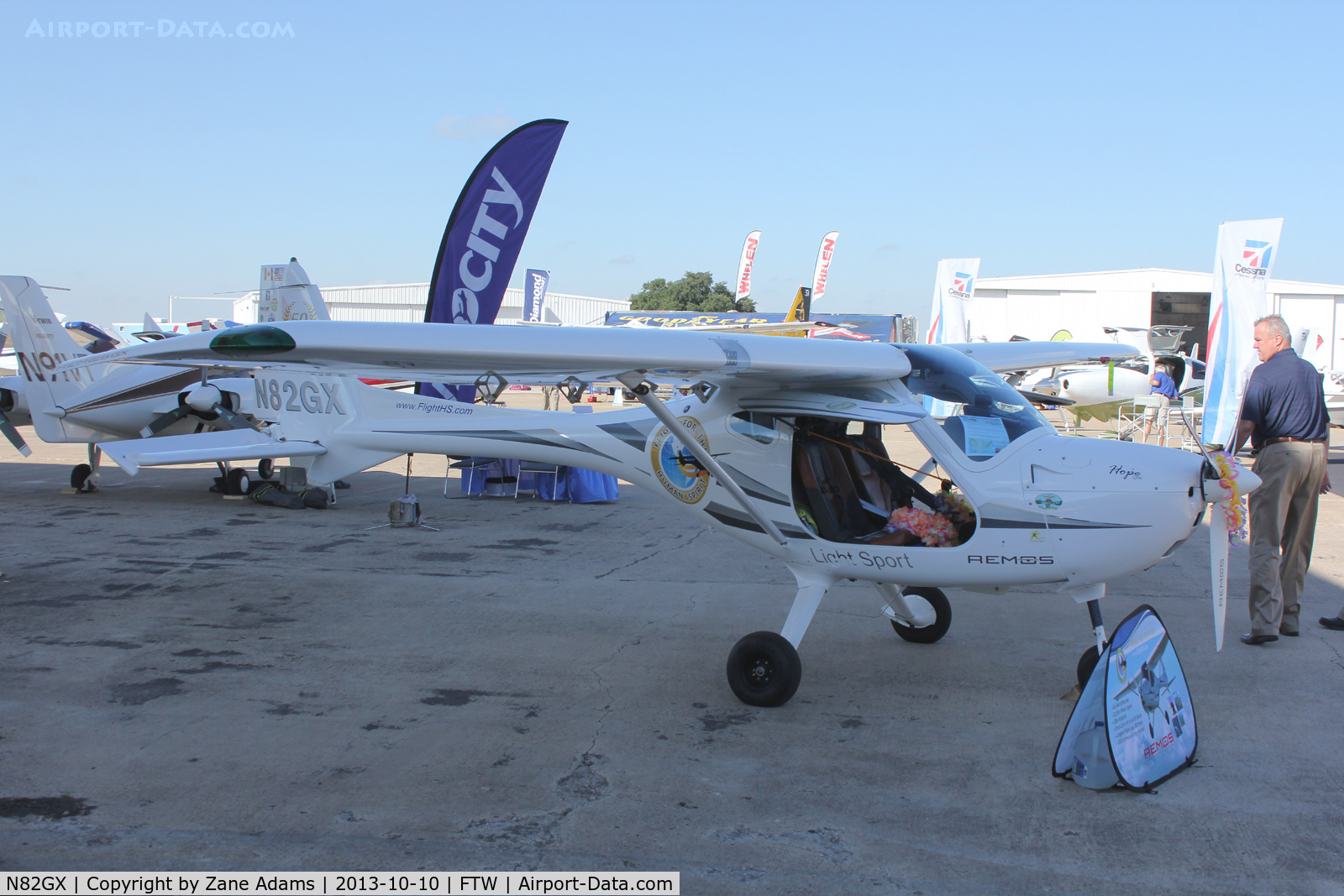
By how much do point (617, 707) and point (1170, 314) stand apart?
50.6m

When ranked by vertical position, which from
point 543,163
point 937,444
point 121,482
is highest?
point 543,163

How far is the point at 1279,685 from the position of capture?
198 inches

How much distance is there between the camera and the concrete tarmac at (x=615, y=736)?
126 inches

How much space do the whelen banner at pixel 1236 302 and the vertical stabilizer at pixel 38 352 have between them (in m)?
15.4

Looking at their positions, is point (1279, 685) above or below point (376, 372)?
below

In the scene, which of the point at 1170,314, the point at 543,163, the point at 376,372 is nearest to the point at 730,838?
the point at 376,372

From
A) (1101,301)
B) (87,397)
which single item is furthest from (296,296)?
(1101,301)

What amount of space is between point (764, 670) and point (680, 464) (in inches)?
51.8

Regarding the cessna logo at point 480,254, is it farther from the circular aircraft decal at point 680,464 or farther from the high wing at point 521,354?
the high wing at point 521,354

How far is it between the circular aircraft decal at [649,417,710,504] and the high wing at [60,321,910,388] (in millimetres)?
428

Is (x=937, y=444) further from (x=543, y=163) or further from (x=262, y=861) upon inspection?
(x=543, y=163)

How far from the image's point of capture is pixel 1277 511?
5.75 meters

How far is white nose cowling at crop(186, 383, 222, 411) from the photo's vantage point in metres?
12.4

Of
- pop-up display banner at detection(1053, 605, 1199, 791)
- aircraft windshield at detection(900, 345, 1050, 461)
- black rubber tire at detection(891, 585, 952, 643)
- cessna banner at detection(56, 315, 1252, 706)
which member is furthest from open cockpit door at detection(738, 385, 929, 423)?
black rubber tire at detection(891, 585, 952, 643)
